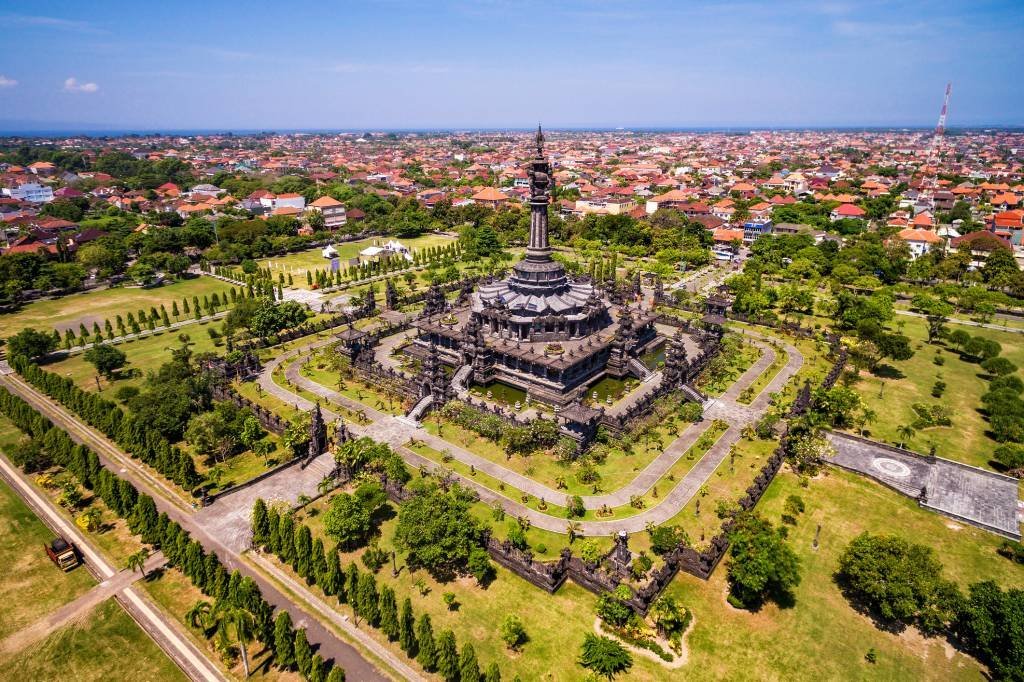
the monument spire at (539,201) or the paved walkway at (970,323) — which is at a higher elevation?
the monument spire at (539,201)

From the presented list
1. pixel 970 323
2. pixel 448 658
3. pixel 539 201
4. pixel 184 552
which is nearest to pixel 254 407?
pixel 184 552

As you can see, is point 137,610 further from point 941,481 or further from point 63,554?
point 941,481

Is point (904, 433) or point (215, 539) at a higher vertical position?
point (904, 433)

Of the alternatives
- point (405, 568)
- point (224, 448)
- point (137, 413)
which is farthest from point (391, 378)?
point (405, 568)

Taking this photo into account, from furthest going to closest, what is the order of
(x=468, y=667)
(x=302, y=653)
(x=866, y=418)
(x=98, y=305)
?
(x=98, y=305) < (x=866, y=418) < (x=302, y=653) < (x=468, y=667)

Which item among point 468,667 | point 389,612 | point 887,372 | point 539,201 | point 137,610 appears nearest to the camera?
point 468,667

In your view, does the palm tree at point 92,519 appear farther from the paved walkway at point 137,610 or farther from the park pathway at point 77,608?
the park pathway at point 77,608

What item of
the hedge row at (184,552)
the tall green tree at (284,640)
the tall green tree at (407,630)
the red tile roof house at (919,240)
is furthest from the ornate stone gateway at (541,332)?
the red tile roof house at (919,240)
